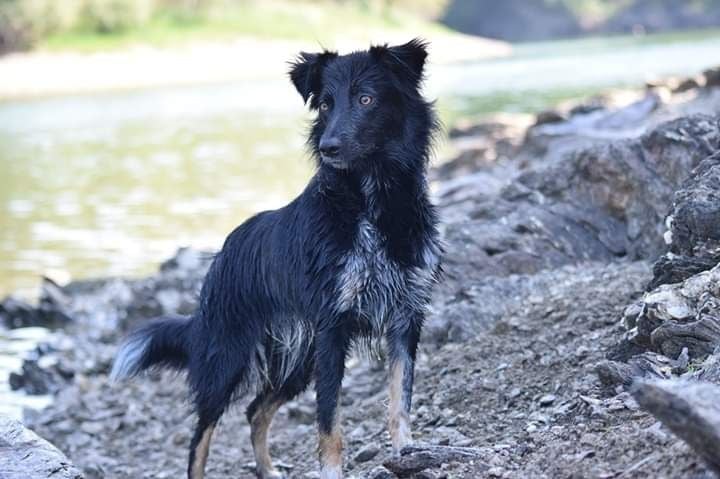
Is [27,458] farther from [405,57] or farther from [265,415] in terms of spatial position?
[405,57]

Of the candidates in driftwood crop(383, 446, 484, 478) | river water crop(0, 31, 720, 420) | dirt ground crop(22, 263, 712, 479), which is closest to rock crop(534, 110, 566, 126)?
river water crop(0, 31, 720, 420)

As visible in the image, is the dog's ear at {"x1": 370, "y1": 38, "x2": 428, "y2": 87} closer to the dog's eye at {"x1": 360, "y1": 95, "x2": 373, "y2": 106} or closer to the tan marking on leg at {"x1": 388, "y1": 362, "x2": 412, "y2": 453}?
the dog's eye at {"x1": 360, "y1": 95, "x2": 373, "y2": 106}

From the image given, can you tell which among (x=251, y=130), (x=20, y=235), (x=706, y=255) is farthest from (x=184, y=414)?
(x=251, y=130)

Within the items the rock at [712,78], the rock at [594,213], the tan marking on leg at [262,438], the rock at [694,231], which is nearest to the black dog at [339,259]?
the tan marking on leg at [262,438]

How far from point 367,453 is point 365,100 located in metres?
1.99

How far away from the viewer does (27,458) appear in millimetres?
5055

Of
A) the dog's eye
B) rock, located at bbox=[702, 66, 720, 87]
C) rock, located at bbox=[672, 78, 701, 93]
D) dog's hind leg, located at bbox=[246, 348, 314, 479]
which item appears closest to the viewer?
the dog's eye

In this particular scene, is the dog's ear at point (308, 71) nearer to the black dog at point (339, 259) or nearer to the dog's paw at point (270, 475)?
the black dog at point (339, 259)

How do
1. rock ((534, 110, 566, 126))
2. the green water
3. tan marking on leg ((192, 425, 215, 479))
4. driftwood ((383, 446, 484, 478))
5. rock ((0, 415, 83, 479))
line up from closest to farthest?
driftwood ((383, 446, 484, 478))
rock ((0, 415, 83, 479))
tan marking on leg ((192, 425, 215, 479))
the green water
rock ((534, 110, 566, 126))

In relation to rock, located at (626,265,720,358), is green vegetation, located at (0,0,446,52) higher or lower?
higher

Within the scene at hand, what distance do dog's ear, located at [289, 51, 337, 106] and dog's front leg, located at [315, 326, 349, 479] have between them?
4.28 ft

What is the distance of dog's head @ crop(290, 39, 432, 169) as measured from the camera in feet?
17.2

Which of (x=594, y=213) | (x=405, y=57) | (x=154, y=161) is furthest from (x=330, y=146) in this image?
(x=154, y=161)

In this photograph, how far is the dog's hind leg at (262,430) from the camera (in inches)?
240
